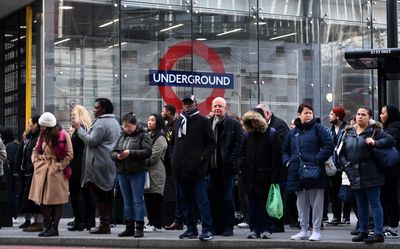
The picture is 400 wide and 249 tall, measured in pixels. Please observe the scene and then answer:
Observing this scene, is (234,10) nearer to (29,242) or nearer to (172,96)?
(172,96)

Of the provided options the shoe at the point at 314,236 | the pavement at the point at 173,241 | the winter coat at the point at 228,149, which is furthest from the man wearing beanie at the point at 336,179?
the shoe at the point at 314,236

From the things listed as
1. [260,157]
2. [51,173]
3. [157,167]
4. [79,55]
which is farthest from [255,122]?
[79,55]

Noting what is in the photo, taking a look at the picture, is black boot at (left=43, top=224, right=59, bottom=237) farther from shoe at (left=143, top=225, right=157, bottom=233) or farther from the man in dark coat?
the man in dark coat

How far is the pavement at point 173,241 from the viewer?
39.7 feet

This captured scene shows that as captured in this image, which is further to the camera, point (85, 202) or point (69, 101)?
point (69, 101)

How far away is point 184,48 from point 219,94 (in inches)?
61.9

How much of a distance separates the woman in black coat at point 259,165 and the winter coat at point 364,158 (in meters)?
1.11

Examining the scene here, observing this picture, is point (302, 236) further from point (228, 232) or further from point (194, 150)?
point (194, 150)

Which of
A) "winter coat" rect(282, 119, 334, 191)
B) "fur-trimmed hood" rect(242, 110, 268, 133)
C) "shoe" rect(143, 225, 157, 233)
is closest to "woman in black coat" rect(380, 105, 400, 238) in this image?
"winter coat" rect(282, 119, 334, 191)

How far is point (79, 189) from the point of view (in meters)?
14.9

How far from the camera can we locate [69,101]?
21172 millimetres

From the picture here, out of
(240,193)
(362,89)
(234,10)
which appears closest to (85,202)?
(240,193)

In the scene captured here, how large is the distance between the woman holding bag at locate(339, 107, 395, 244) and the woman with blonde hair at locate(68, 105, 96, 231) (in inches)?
183

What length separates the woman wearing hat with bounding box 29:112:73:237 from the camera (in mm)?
13619
